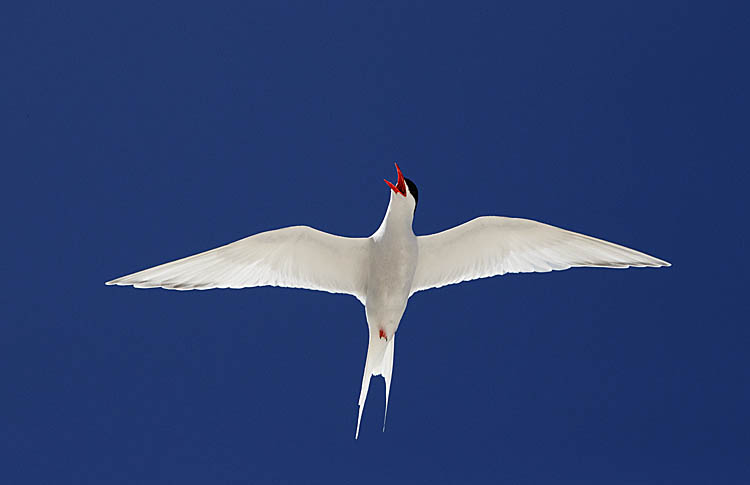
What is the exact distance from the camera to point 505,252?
3.83 meters

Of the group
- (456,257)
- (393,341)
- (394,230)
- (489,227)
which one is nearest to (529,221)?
(489,227)

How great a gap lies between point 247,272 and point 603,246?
6.06 feet

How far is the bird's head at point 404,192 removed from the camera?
3514mm

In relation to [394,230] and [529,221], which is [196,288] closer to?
[394,230]

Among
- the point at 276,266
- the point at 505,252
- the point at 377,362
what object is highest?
the point at 505,252

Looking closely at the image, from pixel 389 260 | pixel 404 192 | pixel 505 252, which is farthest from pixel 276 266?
pixel 505 252

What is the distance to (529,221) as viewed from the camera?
365 cm

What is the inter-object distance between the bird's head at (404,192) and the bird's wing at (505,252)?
238mm

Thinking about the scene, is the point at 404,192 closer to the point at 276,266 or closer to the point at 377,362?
the point at 276,266

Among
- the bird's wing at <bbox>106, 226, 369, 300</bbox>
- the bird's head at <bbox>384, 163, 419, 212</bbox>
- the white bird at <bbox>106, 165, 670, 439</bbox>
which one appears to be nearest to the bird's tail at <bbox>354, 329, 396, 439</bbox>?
the white bird at <bbox>106, 165, 670, 439</bbox>

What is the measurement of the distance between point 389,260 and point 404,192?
0.36 metres

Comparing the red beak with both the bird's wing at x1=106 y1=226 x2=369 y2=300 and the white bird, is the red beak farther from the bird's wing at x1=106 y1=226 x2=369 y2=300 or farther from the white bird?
the bird's wing at x1=106 y1=226 x2=369 y2=300

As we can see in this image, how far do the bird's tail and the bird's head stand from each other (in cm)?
74

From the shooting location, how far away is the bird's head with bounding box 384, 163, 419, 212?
351 centimetres
